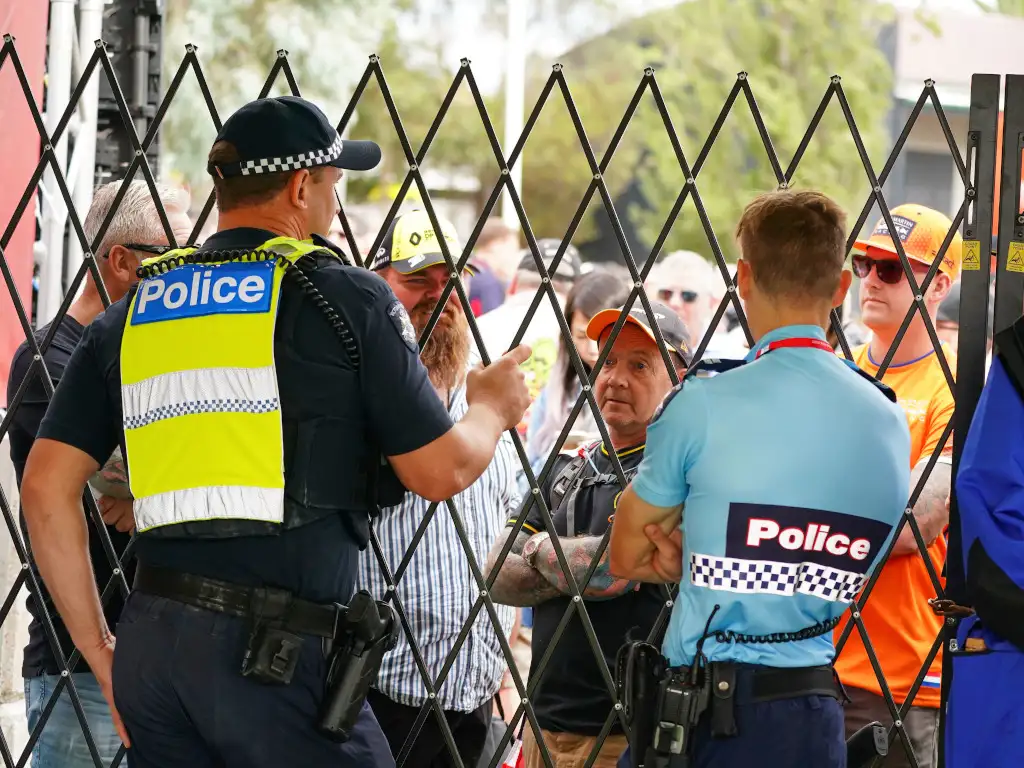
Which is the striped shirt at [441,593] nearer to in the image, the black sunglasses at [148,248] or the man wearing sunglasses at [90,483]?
the man wearing sunglasses at [90,483]

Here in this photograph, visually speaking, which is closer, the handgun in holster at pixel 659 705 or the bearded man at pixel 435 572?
the handgun in holster at pixel 659 705

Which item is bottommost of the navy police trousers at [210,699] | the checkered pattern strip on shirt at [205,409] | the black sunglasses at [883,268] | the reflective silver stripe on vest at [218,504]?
the navy police trousers at [210,699]

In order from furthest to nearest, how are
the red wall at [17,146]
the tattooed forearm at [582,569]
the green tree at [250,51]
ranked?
the green tree at [250,51] < the red wall at [17,146] < the tattooed forearm at [582,569]

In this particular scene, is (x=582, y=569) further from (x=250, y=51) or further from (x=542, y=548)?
(x=250, y=51)

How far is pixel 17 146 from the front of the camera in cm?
398

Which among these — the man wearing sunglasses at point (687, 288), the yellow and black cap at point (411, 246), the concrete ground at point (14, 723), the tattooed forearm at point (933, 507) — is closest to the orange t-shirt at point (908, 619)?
the tattooed forearm at point (933, 507)

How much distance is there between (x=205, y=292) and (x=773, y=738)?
1177 millimetres

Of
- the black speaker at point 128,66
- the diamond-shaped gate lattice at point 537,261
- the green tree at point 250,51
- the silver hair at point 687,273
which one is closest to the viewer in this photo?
the diamond-shaped gate lattice at point 537,261

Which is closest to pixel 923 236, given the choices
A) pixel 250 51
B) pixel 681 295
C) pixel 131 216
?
pixel 131 216

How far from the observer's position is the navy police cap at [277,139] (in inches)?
87.3

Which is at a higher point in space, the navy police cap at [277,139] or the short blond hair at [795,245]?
the navy police cap at [277,139]

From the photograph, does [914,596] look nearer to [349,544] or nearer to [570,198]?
[349,544]

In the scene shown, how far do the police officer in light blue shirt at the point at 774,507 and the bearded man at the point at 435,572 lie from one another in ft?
3.01

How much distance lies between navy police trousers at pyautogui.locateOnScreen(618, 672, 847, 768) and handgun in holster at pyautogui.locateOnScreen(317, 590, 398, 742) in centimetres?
54
